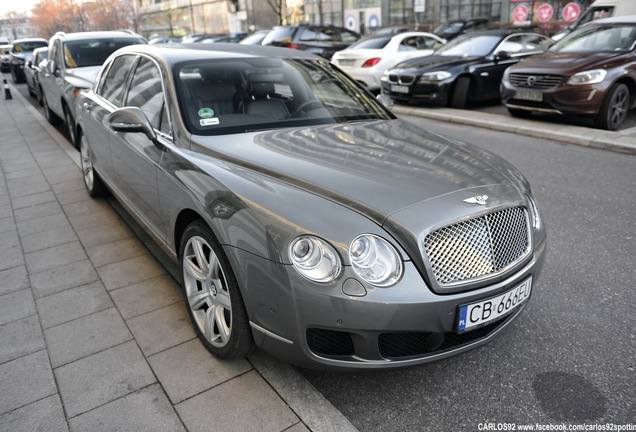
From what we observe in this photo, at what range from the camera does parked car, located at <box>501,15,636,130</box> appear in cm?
780

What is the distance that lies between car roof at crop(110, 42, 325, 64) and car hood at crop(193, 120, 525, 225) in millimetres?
892

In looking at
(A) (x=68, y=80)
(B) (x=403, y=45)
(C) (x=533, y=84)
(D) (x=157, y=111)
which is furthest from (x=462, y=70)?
(D) (x=157, y=111)

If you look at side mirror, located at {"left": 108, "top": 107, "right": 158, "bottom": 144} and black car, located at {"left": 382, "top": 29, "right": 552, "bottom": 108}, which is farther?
black car, located at {"left": 382, "top": 29, "right": 552, "bottom": 108}

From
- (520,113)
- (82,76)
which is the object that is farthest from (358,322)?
(520,113)

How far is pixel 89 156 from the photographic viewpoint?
530 centimetres

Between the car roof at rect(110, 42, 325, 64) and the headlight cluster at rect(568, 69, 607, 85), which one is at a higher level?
the car roof at rect(110, 42, 325, 64)

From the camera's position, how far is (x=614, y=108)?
26.3 feet

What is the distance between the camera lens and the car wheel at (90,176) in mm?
5328

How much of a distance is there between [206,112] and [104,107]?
1.79 metres

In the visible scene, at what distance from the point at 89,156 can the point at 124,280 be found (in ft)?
7.04

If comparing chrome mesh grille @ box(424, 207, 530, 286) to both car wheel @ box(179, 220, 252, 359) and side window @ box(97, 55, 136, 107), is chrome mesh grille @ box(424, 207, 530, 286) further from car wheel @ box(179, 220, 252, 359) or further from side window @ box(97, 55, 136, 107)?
side window @ box(97, 55, 136, 107)

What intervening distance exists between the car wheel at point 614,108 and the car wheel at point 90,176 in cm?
722

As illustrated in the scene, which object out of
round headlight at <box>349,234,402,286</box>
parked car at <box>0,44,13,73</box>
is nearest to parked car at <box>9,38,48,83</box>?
parked car at <box>0,44,13,73</box>

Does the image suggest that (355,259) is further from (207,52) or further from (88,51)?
Answer: (88,51)
